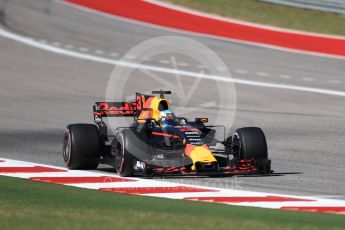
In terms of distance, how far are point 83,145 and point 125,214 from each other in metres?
4.12

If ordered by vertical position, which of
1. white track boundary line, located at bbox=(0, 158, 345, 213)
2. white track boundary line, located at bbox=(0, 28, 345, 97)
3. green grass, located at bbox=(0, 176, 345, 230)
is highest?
white track boundary line, located at bbox=(0, 28, 345, 97)

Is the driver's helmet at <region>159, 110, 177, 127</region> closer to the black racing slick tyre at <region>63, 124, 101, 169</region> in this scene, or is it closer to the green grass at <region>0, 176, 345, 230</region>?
the black racing slick tyre at <region>63, 124, 101, 169</region>

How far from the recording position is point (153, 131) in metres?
15.4

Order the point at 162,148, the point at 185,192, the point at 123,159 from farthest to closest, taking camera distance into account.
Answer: the point at 162,148, the point at 123,159, the point at 185,192

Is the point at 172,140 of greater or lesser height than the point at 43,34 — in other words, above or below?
below

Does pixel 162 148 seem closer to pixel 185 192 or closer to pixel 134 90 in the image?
pixel 185 192

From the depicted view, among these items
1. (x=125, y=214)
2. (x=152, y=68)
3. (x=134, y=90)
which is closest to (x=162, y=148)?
(x=125, y=214)

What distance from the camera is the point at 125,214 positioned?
11.8m

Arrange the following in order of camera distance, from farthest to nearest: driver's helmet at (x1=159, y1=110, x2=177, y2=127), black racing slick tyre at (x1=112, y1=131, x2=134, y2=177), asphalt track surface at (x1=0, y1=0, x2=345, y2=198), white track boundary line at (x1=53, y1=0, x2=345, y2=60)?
white track boundary line at (x1=53, y1=0, x2=345, y2=60), asphalt track surface at (x1=0, y1=0, x2=345, y2=198), driver's helmet at (x1=159, y1=110, x2=177, y2=127), black racing slick tyre at (x1=112, y1=131, x2=134, y2=177)

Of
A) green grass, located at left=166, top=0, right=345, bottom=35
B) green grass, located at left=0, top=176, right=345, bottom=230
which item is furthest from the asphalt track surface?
green grass, located at left=166, top=0, right=345, bottom=35

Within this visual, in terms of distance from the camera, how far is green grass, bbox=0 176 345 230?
11.0m

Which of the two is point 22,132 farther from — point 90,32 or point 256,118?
point 90,32

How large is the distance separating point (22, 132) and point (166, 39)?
1530 centimetres

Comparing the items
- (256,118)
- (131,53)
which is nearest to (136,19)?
(131,53)
